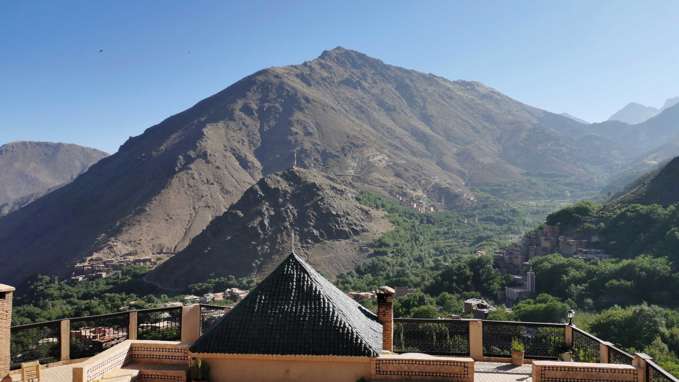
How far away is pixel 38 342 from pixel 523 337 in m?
11.3

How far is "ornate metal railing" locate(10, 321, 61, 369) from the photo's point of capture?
10.7m

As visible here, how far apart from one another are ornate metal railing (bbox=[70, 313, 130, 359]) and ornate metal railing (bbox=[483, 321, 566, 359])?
7.27 metres

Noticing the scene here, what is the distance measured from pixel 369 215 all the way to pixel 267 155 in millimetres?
49590

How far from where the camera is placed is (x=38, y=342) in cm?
1346

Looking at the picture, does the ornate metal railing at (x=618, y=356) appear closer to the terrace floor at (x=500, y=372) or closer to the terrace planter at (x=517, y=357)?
the terrace floor at (x=500, y=372)

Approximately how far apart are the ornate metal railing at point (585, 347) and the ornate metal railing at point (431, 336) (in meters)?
1.96

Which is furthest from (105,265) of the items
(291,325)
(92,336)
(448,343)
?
(291,325)

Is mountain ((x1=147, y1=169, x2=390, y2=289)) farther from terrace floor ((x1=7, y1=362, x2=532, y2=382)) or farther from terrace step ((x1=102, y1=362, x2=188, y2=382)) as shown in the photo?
terrace step ((x1=102, y1=362, x2=188, y2=382))

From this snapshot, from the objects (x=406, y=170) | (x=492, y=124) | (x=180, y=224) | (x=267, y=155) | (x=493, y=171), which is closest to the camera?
(x=180, y=224)

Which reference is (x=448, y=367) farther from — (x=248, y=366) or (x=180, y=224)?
(x=180, y=224)

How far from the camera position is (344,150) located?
122 meters

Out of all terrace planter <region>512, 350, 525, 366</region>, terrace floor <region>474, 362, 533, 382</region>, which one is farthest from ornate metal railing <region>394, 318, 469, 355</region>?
terrace planter <region>512, 350, 525, 366</region>

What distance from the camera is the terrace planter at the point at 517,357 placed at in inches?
403

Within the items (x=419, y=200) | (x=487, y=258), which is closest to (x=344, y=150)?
(x=419, y=200)
